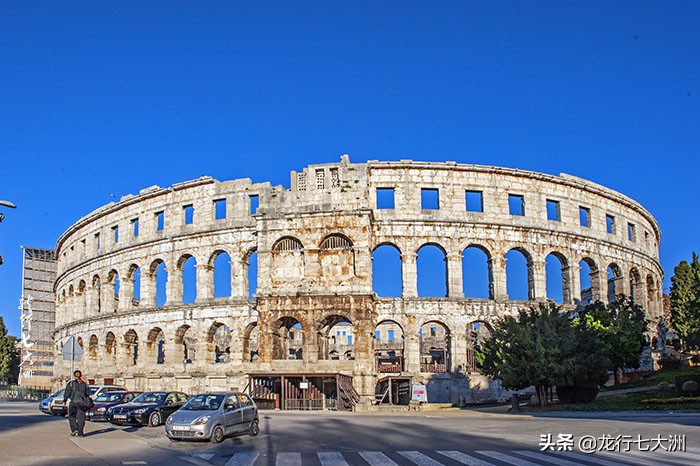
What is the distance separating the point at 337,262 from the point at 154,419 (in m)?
16.7

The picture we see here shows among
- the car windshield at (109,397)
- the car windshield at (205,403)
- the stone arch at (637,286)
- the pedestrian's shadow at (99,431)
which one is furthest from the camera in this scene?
the stone arch at (637,286)

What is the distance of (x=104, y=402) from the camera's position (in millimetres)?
26062

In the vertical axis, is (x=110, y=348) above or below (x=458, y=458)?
above

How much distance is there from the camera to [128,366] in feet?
163

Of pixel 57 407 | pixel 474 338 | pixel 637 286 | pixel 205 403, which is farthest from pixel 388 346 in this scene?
pixel 205 403

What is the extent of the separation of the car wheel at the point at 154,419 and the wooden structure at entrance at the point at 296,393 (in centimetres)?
1052

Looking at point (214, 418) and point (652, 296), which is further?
point (652, 296)

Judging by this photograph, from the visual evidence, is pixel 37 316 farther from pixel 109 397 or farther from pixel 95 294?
pixel 109 397

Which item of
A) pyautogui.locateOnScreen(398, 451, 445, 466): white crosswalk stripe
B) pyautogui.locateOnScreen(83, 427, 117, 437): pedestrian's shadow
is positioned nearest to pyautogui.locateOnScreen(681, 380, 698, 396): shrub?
pyautogui.locateOnScreen(398, 451, 445, 466): white crosswalk stripe

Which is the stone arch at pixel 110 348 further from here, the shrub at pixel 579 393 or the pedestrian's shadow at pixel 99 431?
the shrub at pixel 579 393

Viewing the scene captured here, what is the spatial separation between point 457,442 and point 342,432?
4483mm

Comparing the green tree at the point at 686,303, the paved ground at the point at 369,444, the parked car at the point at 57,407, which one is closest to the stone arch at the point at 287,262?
the parked car at the point at 57,407

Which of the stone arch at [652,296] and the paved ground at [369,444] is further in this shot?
the stone arch at [652,296]

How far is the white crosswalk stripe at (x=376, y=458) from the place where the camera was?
1327cm
